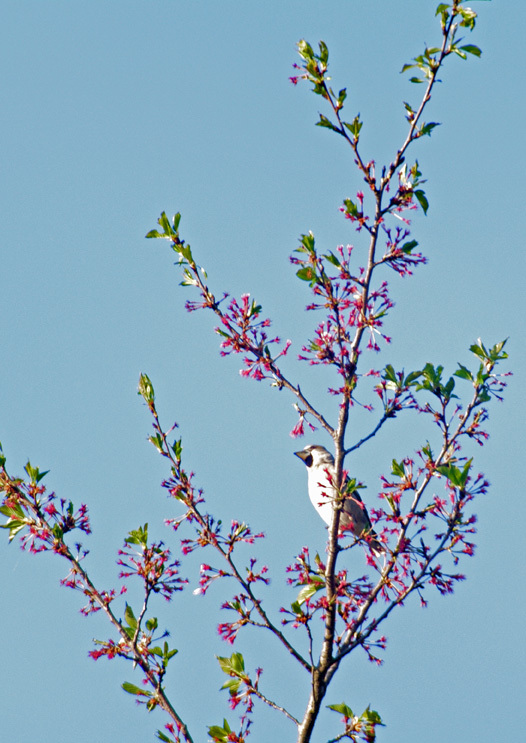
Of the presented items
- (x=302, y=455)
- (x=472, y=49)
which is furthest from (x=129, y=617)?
(x=302, y=455)

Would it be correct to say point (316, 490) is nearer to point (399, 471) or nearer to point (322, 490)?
point (322, 490)

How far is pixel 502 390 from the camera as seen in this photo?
5.55 m

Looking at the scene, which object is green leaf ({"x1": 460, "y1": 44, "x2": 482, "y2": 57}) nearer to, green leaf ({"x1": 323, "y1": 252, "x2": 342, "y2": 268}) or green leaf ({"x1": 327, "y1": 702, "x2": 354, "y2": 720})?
green leaf ({"x1": 323, "y1": 252, "x2": 342, "y2": 268})

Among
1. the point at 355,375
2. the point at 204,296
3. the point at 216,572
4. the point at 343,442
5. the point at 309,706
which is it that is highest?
the point at 204,296

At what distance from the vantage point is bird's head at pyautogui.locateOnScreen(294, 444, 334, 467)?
404 inches

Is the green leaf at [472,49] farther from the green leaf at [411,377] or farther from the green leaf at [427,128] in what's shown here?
the green leaf at [411,377]

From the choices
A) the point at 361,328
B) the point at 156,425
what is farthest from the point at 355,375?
the point at 156,425

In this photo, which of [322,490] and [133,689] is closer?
[133,689]

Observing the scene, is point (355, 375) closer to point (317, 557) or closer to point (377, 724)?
point (317, 557)

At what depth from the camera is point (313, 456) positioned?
10.4 metres

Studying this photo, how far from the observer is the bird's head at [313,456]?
33.7ft

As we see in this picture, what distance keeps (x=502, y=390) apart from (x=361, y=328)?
1156mm

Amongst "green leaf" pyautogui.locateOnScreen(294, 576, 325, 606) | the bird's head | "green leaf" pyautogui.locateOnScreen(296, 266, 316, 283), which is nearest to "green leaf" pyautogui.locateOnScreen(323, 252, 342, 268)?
"green leaf" pyautogui.locateOnScreen(296, 266, 316, 283)

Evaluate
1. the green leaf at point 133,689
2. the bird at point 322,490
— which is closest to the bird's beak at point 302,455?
the bird at point 322,490
